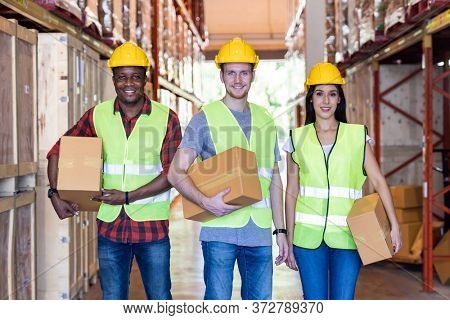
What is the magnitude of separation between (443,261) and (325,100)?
4010 mm

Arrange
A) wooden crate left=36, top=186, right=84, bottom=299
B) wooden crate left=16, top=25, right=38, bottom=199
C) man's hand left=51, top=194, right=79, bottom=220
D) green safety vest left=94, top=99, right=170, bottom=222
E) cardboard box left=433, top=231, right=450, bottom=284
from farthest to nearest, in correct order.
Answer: cardboard box left=433, top=231, right=450, bottom=284 → wooden crate left=36, top=186, right=84, bottom=299 → wooden crate left=16, top=25, right=38, bottom=199 → man's hand left=51, top=194, right=79, bottom=220 → green safety vest left=94, top=99, right=170, bottom=222

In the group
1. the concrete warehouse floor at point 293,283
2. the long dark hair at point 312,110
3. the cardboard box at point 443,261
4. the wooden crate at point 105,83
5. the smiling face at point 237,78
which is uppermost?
the wooden crate at point 105,83

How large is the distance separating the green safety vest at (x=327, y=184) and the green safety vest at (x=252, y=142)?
16 centimetres

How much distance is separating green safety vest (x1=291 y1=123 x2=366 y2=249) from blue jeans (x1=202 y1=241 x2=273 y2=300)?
25cm

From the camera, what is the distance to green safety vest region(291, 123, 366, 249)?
3.58 metres

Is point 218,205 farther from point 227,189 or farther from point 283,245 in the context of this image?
point 283,245

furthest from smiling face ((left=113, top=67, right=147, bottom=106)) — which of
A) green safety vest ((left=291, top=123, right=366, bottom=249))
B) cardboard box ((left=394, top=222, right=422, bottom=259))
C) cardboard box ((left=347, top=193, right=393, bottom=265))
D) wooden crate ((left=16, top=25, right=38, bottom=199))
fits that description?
cardboard box ((left=394, top=222, right=422, bottom=259))

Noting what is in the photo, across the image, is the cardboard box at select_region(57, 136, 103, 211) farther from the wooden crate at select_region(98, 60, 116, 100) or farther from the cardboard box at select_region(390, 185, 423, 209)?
the cardboard box at select_region(390, 185, 423, 209)

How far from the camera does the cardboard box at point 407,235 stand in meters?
7.88

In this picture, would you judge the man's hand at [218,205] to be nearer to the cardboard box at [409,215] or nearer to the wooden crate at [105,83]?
the wooden crate at [105,83]

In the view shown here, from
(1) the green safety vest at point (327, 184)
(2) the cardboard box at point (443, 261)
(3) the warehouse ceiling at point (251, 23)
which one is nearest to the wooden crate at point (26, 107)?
(1) the green safety vest at point (327, 184)
